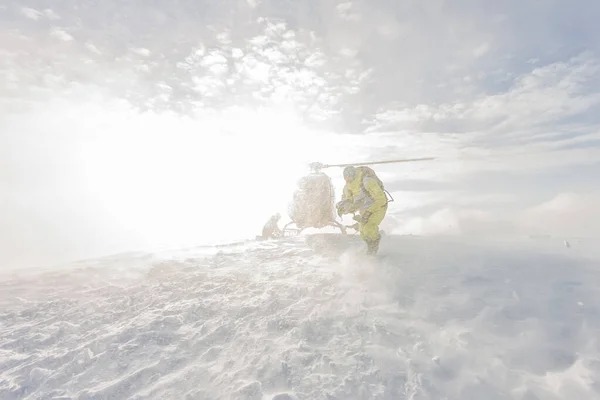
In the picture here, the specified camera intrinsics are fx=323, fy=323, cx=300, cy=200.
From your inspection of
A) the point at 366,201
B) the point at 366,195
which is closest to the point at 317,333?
the point at 366,201

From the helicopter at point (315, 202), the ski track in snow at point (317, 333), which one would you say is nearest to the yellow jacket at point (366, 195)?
the ski track in snow at point (317, 333)

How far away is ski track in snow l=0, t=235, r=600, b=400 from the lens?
4031mm

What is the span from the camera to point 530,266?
8.11 m

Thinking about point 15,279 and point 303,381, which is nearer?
point 303,381

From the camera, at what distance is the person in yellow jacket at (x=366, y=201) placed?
8773 millimetres

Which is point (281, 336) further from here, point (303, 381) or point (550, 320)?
point (550, 320)

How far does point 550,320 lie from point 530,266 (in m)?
3.50

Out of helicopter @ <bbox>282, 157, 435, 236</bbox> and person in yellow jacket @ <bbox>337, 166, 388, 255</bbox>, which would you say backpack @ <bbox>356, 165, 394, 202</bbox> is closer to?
person in yellow jacket @ <bbox>337, 166, 388, 255</bbox>

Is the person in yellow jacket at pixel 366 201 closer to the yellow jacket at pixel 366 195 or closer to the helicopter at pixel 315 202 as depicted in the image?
the yellow jacket at pixel 366 195

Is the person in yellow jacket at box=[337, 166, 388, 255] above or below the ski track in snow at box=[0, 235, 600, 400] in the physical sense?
above

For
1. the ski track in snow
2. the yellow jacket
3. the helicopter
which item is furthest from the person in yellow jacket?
the helicopter

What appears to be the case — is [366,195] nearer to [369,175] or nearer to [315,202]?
[369,175]

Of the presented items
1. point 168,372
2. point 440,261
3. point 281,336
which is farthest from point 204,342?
point 440,261

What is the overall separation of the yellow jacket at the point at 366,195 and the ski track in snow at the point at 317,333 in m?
1.54
